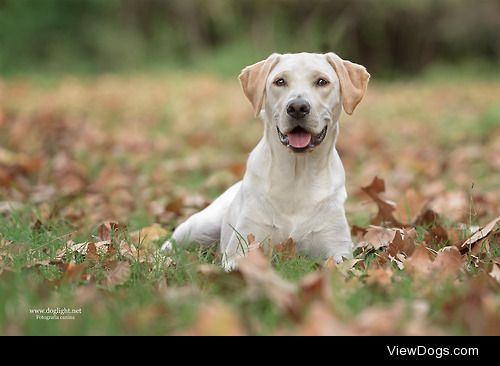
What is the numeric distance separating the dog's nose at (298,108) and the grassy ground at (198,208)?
0.68 meters

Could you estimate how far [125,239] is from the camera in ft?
13.0

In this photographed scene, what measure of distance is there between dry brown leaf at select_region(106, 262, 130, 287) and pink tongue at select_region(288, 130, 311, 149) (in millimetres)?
1044

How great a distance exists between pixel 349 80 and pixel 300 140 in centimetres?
45

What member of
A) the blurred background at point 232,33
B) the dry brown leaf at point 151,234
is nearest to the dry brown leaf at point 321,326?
the dry brown leaf at point 151,234

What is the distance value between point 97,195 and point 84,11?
16397 millimetres

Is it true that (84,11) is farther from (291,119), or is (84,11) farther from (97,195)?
(291,119)

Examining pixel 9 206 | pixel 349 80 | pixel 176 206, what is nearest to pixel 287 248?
pixel 349 80

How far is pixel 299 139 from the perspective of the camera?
3.78 meters

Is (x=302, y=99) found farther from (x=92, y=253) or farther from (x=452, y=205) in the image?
(x=452, y=205)

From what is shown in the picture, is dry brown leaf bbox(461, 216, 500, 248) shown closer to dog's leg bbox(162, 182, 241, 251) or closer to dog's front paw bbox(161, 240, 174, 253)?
dog's leg bbox(162, 182, 241, 251)

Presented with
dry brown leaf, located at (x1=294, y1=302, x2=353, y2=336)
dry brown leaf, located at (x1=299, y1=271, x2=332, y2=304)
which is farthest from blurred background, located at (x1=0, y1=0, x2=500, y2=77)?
dry brown leaf, located at (x1=294, y1=302, x2=353, y2=336)

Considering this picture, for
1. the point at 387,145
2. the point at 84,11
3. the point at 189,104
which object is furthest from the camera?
the point at 84,11

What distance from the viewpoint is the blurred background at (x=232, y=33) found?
1956 cm
